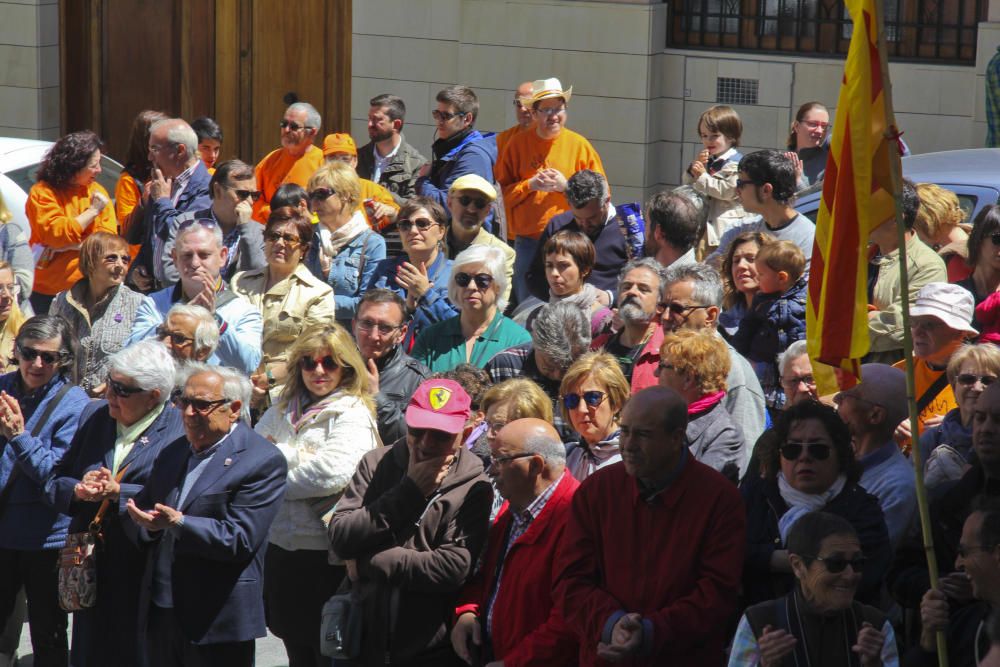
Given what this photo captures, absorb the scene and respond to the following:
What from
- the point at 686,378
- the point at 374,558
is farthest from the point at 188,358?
the point at 686,378

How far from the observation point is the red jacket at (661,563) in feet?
17.9

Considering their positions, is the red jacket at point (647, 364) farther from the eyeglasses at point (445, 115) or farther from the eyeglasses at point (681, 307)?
the eyeglasses at point (445, 115)

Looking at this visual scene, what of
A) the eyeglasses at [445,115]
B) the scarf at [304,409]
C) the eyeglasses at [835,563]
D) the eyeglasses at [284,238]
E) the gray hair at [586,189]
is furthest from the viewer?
the eyeglasses at [445,115]

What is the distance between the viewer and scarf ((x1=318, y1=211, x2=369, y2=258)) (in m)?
9.52

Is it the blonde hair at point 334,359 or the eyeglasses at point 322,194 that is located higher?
the eyeglasses at point 322,194

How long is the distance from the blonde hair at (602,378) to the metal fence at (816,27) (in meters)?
8.16

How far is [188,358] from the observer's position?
785cm

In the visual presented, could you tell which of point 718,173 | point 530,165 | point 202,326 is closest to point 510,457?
point 202,326

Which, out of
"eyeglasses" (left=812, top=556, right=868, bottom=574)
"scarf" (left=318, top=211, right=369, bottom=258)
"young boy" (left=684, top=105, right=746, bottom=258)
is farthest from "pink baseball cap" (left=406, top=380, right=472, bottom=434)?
"young boy" (left=684, top=105, right=746, bottom=258)

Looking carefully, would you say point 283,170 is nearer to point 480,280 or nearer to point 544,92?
point 544,92

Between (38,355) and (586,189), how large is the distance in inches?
124

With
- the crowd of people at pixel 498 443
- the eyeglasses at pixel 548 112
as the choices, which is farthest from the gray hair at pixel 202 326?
the eyeglasses at pixel 548 112

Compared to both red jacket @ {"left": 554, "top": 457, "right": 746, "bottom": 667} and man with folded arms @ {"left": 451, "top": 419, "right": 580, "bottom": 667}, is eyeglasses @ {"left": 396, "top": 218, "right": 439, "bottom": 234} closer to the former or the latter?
man with folded arms @ {"left": 451, "top": 419, "right": 580, "bottom": 667}

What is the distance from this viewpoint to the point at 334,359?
23.2 ft
